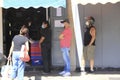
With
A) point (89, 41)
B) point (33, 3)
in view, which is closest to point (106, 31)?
point (89, 41)

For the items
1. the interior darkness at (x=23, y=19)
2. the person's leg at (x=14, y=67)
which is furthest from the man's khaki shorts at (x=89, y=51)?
the person's leg at (x=14, y=67)

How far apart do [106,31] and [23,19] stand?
3.17 m

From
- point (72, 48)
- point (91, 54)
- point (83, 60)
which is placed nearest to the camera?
point (83, 60)

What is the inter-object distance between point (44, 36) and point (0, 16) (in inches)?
70.1

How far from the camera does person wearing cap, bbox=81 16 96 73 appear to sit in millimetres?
15175

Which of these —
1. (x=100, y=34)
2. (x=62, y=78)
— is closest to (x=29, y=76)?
(x=62, y=78)

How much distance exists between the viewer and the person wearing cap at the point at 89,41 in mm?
15175

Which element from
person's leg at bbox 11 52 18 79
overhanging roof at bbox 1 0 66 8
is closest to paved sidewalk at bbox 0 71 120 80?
person's leg at bbox 11 52 18 79

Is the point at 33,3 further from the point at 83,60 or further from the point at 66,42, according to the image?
the point at 83,60

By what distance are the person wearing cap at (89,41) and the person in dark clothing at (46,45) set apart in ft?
4.15

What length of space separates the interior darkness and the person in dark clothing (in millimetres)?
1178

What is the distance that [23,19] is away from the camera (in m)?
16.5

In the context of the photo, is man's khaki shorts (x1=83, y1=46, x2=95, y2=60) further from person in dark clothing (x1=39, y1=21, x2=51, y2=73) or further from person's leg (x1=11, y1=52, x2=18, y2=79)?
person's leg (x1=11, y1=52, x2=18, y2=79)

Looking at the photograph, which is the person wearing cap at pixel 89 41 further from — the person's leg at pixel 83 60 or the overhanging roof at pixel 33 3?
the overhanging roof at pixel 33 3
